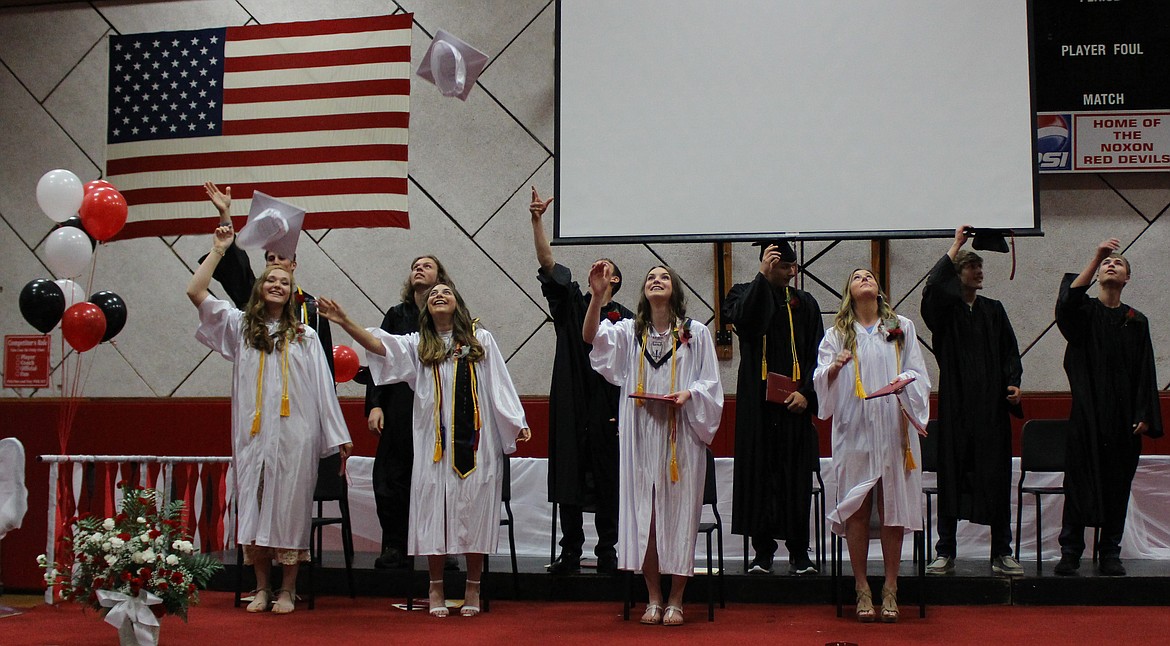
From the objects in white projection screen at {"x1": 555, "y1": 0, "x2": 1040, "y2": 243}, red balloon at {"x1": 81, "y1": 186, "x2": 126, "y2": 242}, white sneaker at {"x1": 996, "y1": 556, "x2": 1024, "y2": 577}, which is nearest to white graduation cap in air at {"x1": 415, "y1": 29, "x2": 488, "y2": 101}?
white projection screen at {"x1": 555, "y1": 0, "x2": 1040, "y2": 243}

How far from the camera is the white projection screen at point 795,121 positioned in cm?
653

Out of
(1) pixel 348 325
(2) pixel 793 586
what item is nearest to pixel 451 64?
(1) pixel 348 325

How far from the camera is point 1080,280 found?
223 inches

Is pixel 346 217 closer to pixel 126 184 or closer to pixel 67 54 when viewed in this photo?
pixel 126 184

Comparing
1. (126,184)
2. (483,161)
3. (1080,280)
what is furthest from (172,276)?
(1080,280)

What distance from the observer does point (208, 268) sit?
5215mm

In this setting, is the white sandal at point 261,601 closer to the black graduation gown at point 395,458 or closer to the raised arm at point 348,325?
the black graduation gown at point 395,458

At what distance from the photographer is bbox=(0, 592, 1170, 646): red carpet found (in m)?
4.51

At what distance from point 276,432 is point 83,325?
192 cm

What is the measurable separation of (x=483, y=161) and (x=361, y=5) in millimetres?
1601

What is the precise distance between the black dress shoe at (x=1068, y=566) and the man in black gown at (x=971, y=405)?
8.2 inches

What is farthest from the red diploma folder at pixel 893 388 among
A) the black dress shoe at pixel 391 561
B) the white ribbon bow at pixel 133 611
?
the white ribbon bow at pixel 133 611

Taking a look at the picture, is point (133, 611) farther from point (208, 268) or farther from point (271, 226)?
point (271, 226)

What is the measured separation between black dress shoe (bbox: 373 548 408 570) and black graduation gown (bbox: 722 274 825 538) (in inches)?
72.6
